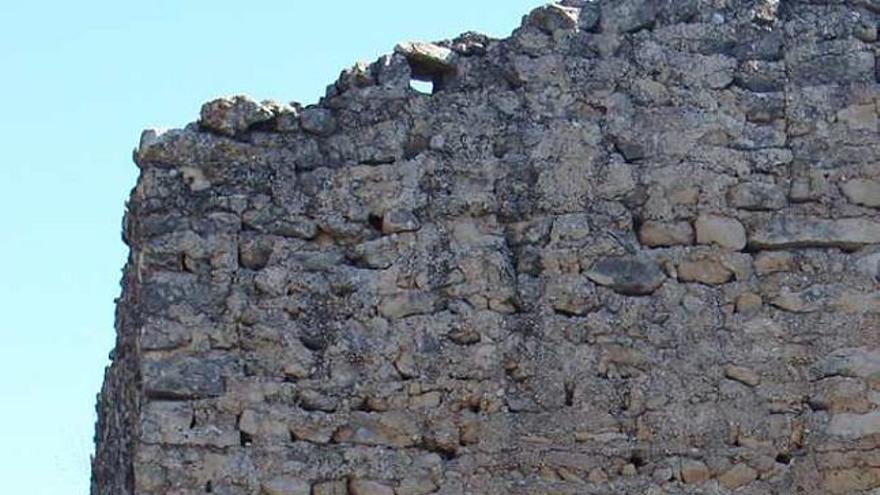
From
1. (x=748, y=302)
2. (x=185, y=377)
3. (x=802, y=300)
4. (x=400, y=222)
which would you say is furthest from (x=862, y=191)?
(x=185, y=377)

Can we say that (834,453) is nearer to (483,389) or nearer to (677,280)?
(677,280)

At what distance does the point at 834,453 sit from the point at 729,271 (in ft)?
2.72

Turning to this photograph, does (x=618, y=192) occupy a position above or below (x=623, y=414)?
above

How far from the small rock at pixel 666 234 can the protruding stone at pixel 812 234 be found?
26 centimetres

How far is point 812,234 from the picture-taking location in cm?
804

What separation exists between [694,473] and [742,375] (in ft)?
1.46

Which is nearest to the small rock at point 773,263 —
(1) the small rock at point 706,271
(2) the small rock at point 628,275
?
(1) the small rock at point 706,271

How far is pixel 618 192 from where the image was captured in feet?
26.5

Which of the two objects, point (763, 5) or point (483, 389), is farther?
point (763, 5)

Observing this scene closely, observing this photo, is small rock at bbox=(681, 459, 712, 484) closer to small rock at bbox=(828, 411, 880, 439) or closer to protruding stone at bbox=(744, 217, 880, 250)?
small rock at bbox=(828, 411, 880, 439)

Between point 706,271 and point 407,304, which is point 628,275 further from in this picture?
point 407,304

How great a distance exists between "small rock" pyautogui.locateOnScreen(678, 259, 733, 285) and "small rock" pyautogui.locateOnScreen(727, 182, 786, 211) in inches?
10.6

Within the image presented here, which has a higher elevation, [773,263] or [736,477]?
[773,263]

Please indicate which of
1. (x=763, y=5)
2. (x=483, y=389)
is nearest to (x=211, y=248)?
(x=483, y=389)
